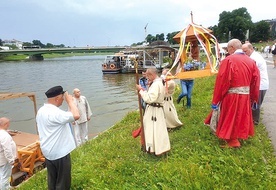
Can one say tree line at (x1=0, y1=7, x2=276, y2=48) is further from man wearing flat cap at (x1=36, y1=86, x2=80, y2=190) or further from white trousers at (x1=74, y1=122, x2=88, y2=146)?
man wearing flat cap at (x1=36, y1=86, x2=80, y2=190)

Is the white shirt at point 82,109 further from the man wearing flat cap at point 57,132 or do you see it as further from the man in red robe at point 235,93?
the man in red robe at point 235,93

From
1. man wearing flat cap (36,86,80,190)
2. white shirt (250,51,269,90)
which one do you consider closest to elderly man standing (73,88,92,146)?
man wearing flat cap (36,86,80,190)

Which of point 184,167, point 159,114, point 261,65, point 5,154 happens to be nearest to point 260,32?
point 261,65

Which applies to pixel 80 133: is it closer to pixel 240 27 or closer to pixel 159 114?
pixel 159 114

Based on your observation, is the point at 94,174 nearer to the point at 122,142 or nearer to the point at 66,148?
the point at 66,148

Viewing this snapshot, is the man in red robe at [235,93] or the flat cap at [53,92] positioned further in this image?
the man in red robe at [235,93]

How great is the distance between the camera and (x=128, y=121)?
991 centimetres

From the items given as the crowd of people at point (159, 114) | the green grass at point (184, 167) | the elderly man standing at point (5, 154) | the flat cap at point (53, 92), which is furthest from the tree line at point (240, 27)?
the flat cap at point (53, 92)

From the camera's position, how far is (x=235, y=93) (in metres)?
4.53

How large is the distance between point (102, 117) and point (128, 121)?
17.2 feet

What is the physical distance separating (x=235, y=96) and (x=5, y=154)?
478 centimetres

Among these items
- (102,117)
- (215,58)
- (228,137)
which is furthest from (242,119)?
(102,117)

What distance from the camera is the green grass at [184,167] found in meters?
3.92

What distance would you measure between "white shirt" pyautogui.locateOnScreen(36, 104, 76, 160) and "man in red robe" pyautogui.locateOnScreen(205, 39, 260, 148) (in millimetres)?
2553
